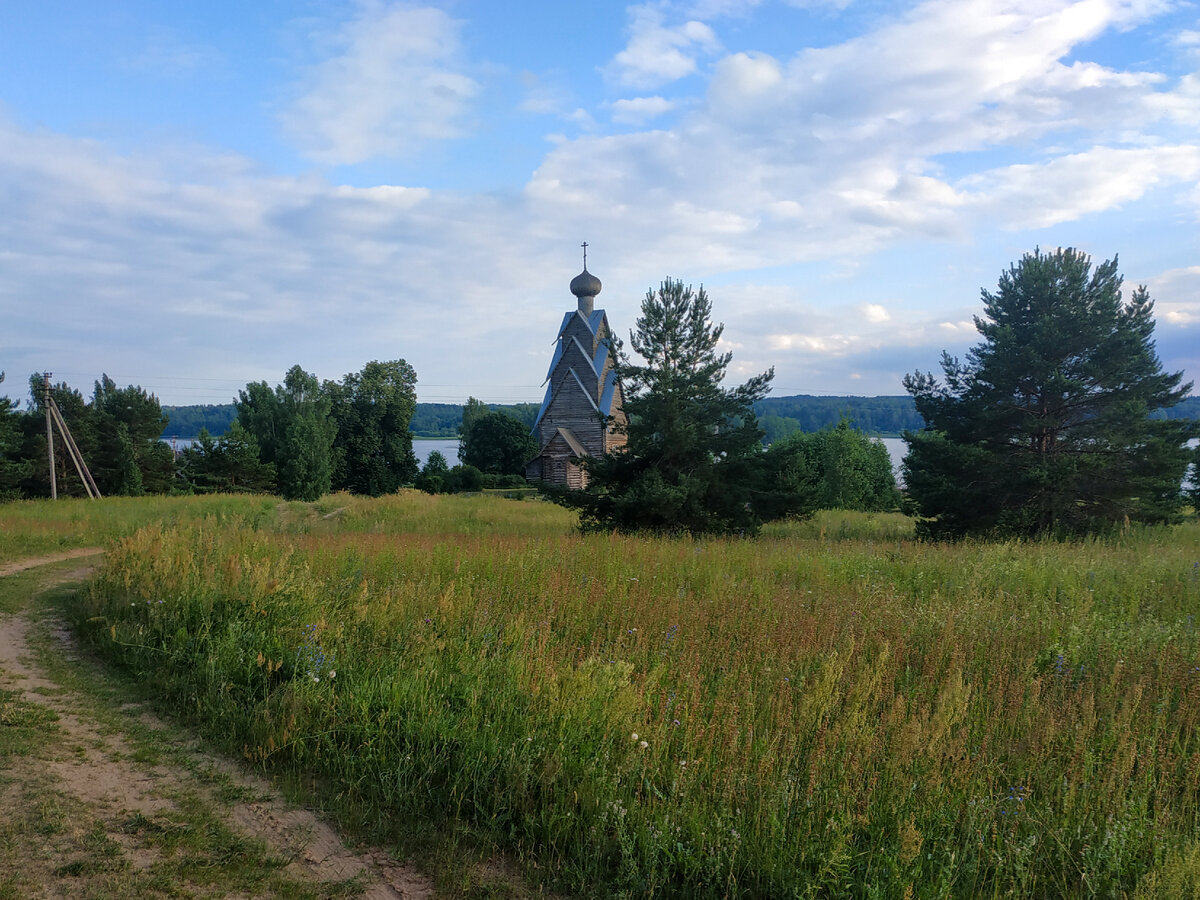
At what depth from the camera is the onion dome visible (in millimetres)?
52344

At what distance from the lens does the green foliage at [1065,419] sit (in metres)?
15.1

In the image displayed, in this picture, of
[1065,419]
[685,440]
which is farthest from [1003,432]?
[685,440]

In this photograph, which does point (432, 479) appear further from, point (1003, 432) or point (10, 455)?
point (1003, 432)

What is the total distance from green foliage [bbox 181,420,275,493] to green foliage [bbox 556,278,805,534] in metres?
34.2

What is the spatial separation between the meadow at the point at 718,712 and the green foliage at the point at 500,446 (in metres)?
51.7

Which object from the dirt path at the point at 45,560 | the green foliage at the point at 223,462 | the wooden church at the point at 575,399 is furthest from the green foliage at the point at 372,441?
the dirt path at the point at 45,560

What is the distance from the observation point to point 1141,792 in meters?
3.54

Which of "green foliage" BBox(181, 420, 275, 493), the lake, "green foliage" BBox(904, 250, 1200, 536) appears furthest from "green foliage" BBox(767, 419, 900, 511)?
"green foliage" BBox(181, 420, 275, 493)

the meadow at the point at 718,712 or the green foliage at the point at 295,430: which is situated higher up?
the green foliage at the point at 295,430

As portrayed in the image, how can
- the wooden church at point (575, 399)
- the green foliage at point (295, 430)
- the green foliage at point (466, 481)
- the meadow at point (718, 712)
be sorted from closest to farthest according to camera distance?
the meadow at point (718, 712), the green foliage at point (295, 430), the wooden church at point (575, 399), the green foliage at point (466, 481)

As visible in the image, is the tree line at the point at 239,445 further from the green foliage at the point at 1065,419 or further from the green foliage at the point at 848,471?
the green foliage at the point at 1065,419

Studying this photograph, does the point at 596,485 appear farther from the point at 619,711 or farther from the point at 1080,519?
the point at 619,711

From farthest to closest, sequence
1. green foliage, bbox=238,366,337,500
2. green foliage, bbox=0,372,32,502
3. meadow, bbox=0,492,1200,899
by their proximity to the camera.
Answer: green foliage, bbox=238,366,337,500 → green foliage, bbox=0,372,32,502 → meadow, bbox=0,492,1200,899

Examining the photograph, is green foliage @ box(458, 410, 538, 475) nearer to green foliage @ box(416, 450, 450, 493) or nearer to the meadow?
green foliage @ box(416, 450, 450, 493)
